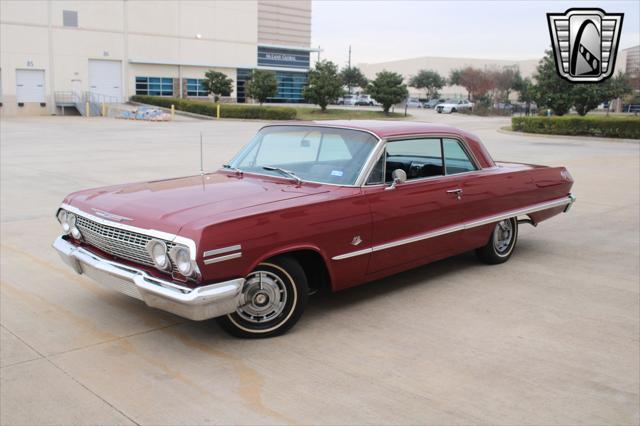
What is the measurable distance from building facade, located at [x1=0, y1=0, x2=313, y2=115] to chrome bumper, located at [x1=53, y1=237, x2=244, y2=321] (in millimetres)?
45379

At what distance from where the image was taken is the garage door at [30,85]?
45.2 m

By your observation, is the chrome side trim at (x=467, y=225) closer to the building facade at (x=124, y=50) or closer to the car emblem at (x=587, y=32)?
the car emblem at (x=587, y=32)

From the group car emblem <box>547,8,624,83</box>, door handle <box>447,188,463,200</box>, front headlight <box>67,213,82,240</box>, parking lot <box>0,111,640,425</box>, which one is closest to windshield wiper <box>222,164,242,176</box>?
parking lot <box>0,111,640,425</box>

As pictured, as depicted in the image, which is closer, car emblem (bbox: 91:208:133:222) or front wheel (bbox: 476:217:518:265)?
car emblem (bbox: 91:208:133:222)

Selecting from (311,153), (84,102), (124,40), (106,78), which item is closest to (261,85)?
(124,40)

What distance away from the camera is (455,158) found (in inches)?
247

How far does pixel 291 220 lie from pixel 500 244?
317 cm

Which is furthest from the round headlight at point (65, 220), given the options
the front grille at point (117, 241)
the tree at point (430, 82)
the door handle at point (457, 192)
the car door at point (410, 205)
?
the tree at point (430, 82)

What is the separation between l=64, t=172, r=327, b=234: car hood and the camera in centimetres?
443

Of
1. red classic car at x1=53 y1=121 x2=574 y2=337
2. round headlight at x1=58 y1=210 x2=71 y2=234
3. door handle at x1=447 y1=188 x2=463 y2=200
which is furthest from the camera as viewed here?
door handle at x1=447 y1=188 x2=463 y2=200

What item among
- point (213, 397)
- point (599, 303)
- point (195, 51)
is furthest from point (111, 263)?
point (195, 51)

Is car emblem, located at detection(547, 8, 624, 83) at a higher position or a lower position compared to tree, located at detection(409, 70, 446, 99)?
lower

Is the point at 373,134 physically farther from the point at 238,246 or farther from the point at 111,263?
the point at 111,263

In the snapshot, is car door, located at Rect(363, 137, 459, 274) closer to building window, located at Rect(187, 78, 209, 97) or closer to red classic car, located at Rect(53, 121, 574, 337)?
red classic car, located at Rect(53, 121, 574, 337)
